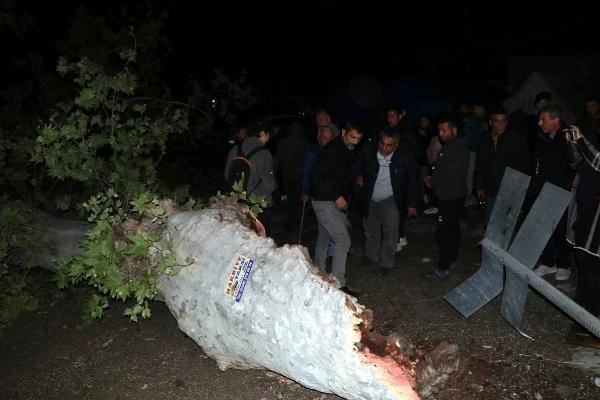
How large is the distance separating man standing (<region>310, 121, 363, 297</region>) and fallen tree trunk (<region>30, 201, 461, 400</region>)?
43.5 inches

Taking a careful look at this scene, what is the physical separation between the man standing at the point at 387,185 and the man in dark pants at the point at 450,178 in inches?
12.0

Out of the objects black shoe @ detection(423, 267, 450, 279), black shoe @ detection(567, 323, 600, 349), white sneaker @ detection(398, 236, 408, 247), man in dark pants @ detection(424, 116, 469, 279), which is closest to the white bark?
black shoe @ detection(567, 323, 600, 349)

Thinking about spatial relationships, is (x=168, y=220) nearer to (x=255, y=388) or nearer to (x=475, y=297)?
(x=255, y=388)

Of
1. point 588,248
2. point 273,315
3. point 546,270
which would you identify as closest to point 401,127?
point 546,270

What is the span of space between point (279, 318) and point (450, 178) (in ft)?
9.39

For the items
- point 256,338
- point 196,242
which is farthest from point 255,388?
point 196,242

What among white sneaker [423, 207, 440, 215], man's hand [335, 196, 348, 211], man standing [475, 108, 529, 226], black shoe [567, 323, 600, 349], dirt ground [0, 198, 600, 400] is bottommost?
dirt ground [0, 198, 600, 400]

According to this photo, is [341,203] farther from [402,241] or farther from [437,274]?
[402,241]

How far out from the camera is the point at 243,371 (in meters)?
4.03

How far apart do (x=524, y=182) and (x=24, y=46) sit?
8.24 m

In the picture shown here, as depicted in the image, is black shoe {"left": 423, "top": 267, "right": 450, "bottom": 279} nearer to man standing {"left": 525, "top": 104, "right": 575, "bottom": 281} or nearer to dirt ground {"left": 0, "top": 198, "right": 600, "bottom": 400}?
dirt ground {"left": 0, "top": 198, "right": 600, "bottom": 400}

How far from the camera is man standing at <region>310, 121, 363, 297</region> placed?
5051 mm

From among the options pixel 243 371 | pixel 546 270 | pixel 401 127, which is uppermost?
pixel 401 127

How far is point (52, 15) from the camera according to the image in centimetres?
907
